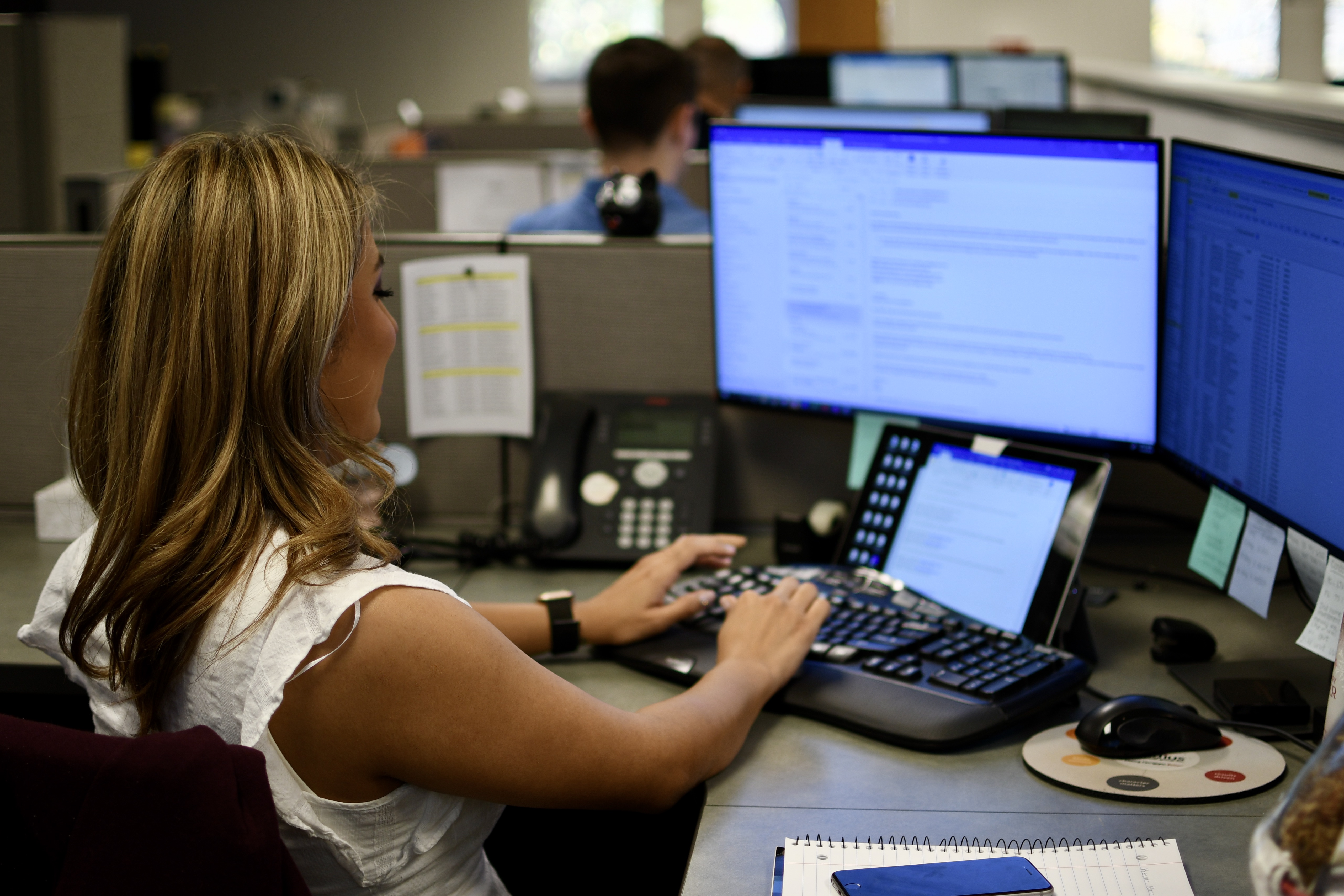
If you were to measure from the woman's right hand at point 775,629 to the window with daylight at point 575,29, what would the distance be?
7.69 meters

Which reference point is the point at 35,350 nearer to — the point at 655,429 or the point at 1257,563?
the point at 655,429

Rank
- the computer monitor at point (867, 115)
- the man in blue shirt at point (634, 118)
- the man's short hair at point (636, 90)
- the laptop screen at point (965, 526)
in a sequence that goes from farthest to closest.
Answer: the computer monitor at point (867, 115)
the man's short hair at point (636, 90)
the man in blue shirt at point (634, 118)
the laptop screen at point (965, 526)

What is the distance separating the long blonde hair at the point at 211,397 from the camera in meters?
0.79

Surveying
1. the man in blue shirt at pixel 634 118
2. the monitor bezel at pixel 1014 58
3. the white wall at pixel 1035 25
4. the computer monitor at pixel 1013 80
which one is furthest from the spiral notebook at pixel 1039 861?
the white wall at pixel 1035 25

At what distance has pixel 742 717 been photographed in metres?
0.97

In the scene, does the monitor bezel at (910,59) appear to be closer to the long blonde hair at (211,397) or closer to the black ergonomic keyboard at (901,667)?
the black ergonomic keyboard at (901,667)

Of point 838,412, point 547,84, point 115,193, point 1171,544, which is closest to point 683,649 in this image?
point 838,412

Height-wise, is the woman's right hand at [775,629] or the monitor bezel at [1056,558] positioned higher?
the monitor bezel at [1056,558]

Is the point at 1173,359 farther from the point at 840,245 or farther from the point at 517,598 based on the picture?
the point at 517,598

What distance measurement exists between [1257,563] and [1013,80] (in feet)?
10.8

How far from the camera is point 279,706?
2.53 feet

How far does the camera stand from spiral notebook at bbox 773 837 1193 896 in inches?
30.3

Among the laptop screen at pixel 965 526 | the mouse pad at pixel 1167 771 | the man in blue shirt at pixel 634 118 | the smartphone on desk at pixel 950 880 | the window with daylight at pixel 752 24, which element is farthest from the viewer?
the window with daylight at pixel 752 24

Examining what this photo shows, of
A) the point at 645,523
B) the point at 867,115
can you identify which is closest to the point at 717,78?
the point at 867,115
